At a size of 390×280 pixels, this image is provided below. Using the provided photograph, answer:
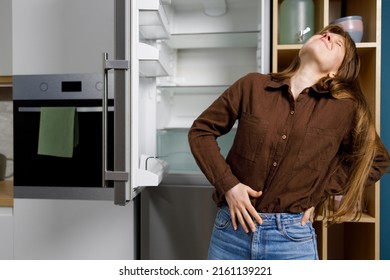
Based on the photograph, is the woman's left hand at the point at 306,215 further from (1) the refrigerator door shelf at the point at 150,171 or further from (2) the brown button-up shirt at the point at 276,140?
(1) the refrigerator door shelf at the point at 150,171

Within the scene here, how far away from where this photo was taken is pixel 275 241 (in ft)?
3.28

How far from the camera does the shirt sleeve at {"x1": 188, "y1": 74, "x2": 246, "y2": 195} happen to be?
101 cm

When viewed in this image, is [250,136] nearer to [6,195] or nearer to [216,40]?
[216,40]

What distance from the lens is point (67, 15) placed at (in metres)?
1.53

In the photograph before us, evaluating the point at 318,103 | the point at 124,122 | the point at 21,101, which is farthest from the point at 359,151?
the point at 21,101

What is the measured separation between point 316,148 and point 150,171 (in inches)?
22.8

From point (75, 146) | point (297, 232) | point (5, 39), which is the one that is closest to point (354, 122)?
point (297, 232)

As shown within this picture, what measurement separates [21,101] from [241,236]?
3.86 feet

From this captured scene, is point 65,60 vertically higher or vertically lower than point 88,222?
higher

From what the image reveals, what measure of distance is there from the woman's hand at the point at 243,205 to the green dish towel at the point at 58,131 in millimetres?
852

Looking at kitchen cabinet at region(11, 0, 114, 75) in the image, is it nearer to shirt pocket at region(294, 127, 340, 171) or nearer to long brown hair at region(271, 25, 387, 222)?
long brown hair at region(271, 25, 387, 222)
